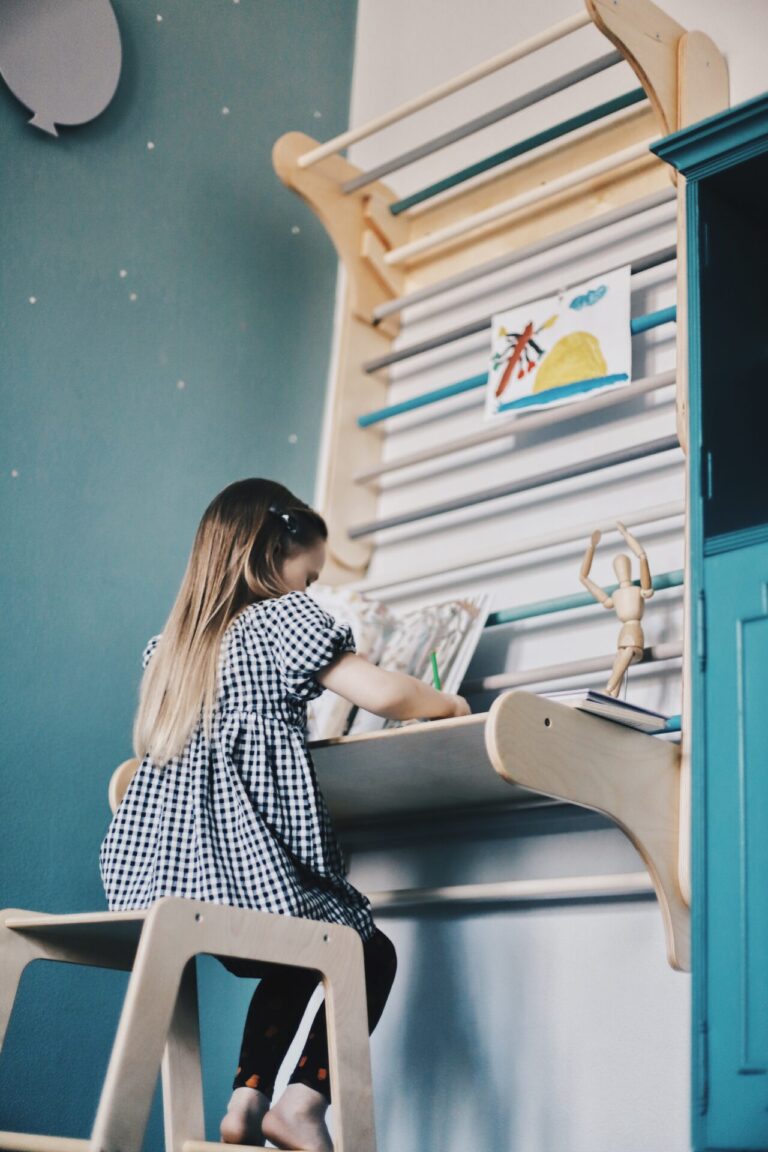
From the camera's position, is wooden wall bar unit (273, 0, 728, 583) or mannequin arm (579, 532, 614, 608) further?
wooden wall bar unit (273, 0, 728, 583)

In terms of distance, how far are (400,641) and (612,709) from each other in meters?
0.44

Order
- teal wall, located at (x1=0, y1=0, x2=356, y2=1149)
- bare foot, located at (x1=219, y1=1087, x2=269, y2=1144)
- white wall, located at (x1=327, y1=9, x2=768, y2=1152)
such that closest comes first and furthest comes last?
bare foot, located at (x1=219, y1=1087, x2=269, y2=1144), white wall, located at (x1=327, y1=9, x2=768, y2=1152), teal wall, located at (x1=0, y1=0, x2=356, y2=1149)

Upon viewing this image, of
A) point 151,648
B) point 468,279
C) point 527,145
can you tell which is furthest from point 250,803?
point 527,145

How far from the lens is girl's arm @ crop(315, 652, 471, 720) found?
1.40m

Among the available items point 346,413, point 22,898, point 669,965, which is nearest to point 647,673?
point 669,965

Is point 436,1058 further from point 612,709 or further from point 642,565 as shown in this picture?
point 642,565

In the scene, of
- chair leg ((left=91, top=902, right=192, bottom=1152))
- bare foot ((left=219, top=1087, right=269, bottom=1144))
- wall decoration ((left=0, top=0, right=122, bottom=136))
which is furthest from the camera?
wall decoration ((left=0, top=0, right=122, bottom=136))

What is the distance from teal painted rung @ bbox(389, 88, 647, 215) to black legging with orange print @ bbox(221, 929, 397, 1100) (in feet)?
3.79

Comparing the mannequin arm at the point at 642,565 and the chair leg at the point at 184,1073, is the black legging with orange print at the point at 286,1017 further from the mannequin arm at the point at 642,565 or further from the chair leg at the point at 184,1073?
the mannequin arm at the point at 642,565

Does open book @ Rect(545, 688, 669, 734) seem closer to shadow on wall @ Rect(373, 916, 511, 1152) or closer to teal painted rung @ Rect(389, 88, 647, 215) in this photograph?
shadow on wall @ Rect(373, 916, 511, 1152)

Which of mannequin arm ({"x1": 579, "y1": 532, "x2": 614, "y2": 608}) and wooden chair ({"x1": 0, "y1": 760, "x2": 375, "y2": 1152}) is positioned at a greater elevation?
mannequin arm ({"x1": 579, "y1": 532, "x2": 614, "y2": 608})

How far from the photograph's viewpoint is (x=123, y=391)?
1885 millimetres

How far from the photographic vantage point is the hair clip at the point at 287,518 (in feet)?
5.23

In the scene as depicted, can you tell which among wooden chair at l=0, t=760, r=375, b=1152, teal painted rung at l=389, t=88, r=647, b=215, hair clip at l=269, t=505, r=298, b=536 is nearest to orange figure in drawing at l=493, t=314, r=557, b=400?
teal painted rung at l=389, t=88, r=647, b=215
